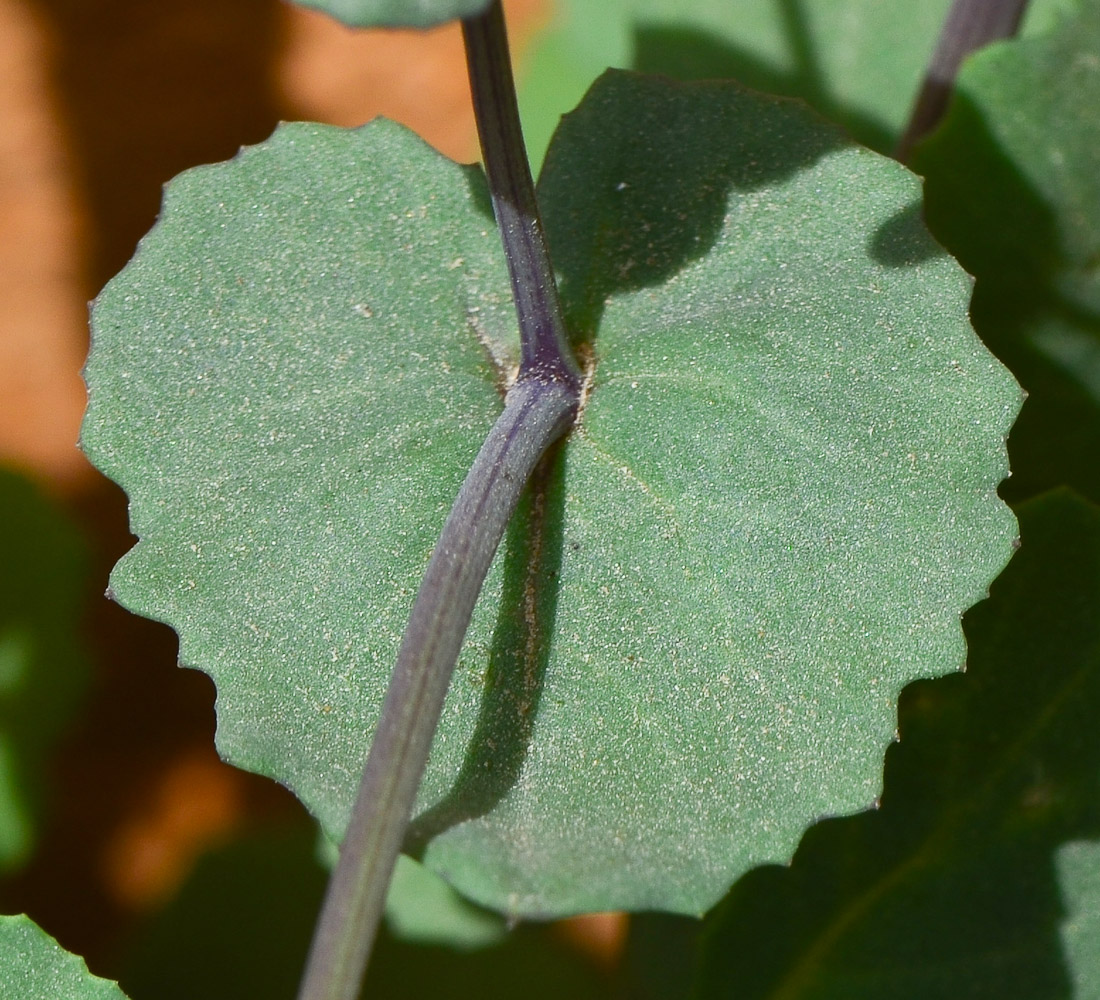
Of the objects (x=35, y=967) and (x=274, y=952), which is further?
(x=274, y=952)

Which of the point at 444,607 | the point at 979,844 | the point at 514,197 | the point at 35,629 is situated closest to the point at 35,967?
the point at 444,607

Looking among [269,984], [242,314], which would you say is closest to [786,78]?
[242,314]

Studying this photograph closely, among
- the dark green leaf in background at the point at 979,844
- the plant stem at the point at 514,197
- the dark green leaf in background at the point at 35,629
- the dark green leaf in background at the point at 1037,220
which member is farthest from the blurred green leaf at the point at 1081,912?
the dark green leaf in background at the point at 35,629

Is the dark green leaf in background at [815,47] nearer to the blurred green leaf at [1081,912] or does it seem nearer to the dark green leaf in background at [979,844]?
the dark green leaf in background at [979,844]

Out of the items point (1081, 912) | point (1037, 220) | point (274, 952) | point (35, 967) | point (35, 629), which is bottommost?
point (274, 952)

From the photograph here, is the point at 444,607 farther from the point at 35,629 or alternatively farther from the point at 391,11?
the point at 35,629

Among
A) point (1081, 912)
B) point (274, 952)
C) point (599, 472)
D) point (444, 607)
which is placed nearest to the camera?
point (444, 607)
